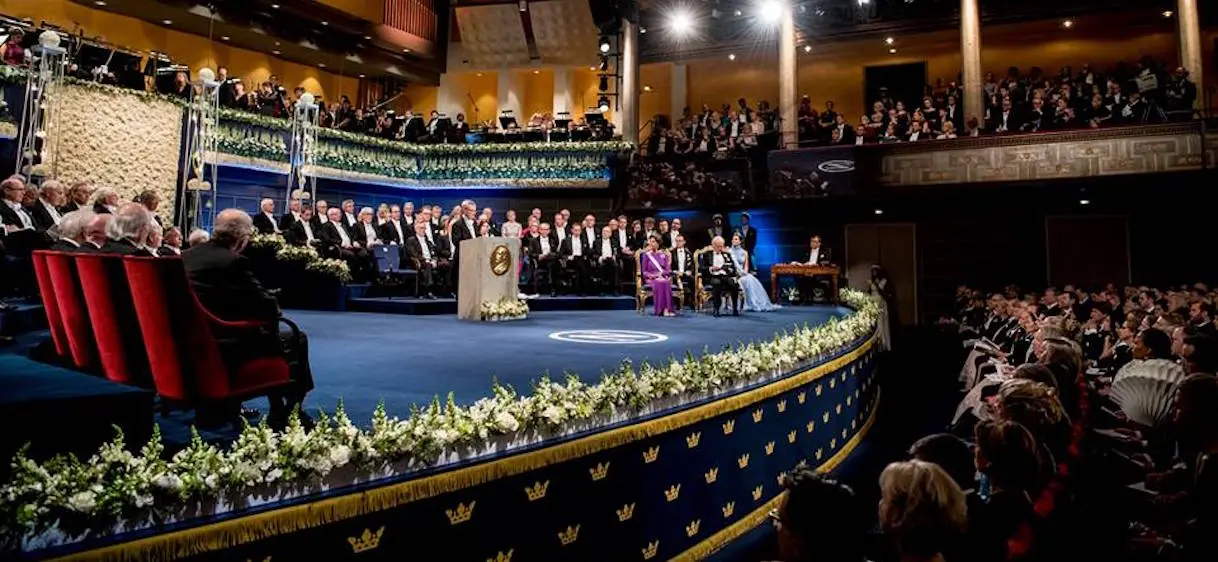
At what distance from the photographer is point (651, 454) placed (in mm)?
3377

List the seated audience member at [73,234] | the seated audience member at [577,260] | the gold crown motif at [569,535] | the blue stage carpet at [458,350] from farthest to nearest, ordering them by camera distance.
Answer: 1. the seated audience member at [577,260]
2. the seated audience member at [73,234]
3. the blue stage carpet at [458,350]
4. the gold crown motif at [569,535]

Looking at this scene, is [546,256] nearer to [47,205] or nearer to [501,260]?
[501,260]

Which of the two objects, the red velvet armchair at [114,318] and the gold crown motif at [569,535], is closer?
the red velvet armchair at [114,318]

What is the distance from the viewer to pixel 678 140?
1522cm

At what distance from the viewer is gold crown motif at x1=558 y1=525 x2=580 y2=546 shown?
9.40 feet

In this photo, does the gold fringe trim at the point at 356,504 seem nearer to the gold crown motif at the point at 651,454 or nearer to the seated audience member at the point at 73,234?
the gold crown motif at the point at 651,454

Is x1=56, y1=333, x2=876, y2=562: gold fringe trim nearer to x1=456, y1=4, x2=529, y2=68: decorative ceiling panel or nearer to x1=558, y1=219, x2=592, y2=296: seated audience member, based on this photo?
x1=558, y1=219, x2=592, y2=296: seated audience member

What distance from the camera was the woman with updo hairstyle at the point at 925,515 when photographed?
167 cm

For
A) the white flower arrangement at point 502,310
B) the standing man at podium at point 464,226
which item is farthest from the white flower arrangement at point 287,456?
the standing man at podium at point 464,226

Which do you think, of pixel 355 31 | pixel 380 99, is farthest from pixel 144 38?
pixel 380 99

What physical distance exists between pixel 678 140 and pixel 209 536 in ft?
46.4

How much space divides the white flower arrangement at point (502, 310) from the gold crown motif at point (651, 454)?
4.88 metres

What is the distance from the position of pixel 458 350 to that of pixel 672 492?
243 centimetres

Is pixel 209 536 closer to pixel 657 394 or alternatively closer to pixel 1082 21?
pixel 657 394
